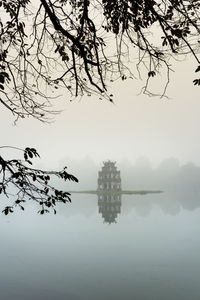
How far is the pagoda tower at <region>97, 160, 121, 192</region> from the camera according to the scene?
109312 millimetres

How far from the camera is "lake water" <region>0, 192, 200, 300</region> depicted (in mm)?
18234

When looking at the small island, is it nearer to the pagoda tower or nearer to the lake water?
the pagoda tower

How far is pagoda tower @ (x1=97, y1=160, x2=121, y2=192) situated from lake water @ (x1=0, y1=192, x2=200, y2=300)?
68958mm

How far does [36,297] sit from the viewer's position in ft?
56.6

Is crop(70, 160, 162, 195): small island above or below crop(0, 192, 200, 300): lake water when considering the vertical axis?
above

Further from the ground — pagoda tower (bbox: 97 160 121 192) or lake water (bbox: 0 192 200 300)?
pagoda tower (bbox: 97 160 121 192)

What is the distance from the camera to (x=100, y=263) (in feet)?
78.4

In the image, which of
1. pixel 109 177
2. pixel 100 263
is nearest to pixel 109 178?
pixel 109 177

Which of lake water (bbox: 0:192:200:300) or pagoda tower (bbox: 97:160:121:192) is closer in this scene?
lake water (bbox: 0:192:200:300)

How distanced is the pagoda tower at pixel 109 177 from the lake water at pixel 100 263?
68958 millimetres

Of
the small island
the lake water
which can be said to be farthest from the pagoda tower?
the lake water

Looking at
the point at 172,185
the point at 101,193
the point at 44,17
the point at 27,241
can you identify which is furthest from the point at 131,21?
the point at 172,185

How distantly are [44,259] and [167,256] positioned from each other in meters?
8.00

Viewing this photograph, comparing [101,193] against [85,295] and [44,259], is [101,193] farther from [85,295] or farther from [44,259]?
[85,295]
